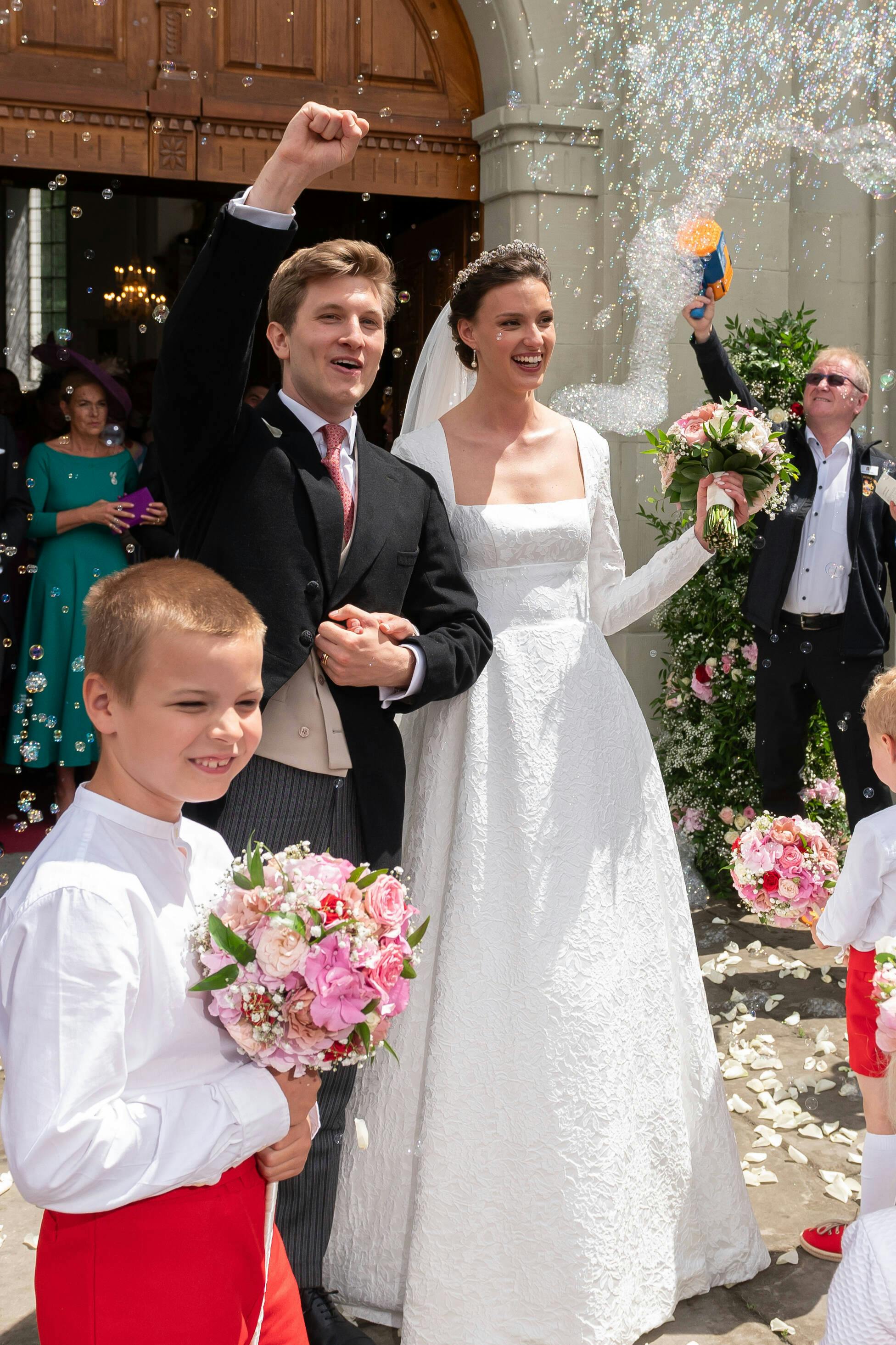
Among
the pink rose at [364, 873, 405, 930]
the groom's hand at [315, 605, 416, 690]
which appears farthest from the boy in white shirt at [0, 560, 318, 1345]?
the groom's hand at [315, 605, 416, 690]

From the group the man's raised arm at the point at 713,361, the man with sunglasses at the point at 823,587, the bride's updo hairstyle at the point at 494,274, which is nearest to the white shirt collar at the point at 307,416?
the bride's updo hairstyle at the point at 494,274

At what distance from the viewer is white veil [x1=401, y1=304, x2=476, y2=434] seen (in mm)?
3260

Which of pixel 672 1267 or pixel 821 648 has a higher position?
pixel 821 648

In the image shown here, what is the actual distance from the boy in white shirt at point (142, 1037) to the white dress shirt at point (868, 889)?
4.64 feet

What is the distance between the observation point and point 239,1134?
5.04 ft

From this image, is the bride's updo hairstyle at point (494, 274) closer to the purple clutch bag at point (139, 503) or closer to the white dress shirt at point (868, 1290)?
the white dress shirt at point (868, 1290)

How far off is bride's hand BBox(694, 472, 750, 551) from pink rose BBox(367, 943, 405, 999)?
157cm

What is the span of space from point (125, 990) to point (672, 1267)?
169cm

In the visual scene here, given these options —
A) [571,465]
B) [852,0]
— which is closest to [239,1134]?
[571,465]

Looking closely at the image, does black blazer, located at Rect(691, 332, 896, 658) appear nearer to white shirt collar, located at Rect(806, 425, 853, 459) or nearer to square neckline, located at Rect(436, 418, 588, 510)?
white shirt collar, located at Rect(806, 425, 853, 459)

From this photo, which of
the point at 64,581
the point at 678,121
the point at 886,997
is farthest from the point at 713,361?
the point at 886,997

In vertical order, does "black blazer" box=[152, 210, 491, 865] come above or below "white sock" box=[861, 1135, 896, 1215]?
above

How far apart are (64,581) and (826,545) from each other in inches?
133

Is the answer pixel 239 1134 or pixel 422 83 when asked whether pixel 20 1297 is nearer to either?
pixel 239 1134
